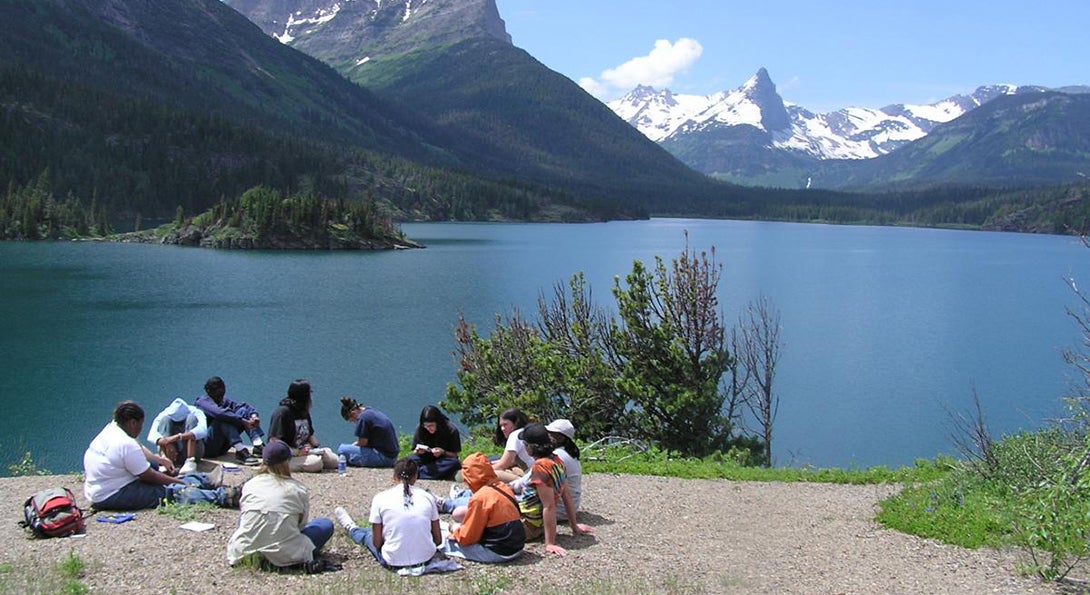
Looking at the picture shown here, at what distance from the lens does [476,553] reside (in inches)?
429

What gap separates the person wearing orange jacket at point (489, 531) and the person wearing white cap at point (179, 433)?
5848 millimetres

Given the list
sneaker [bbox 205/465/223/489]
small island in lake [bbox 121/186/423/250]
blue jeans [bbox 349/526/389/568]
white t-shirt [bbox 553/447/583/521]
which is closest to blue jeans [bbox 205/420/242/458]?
sneaker [bbox 205/465/223/489]

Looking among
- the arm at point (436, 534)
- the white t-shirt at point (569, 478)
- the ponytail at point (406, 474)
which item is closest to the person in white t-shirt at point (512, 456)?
the white t-shirt at point (569, 478)

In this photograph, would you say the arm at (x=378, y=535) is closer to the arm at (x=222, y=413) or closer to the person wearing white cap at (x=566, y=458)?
the person wearing white cap at (x=566, y=458)

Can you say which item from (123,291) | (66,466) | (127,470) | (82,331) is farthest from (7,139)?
(127,470)

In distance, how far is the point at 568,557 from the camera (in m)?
11.3

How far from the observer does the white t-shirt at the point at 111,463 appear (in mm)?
11949

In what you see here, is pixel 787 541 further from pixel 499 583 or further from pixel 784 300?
pixel 784 300

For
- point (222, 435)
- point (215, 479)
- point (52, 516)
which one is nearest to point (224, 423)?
point (222, 435)

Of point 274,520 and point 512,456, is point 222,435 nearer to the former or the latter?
point 512,456

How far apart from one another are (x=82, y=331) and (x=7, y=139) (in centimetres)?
12626

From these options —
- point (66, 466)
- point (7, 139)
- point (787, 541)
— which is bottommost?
point (66, 466)

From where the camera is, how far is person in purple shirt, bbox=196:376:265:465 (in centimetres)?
1573

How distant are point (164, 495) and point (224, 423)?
3569 millimetres
